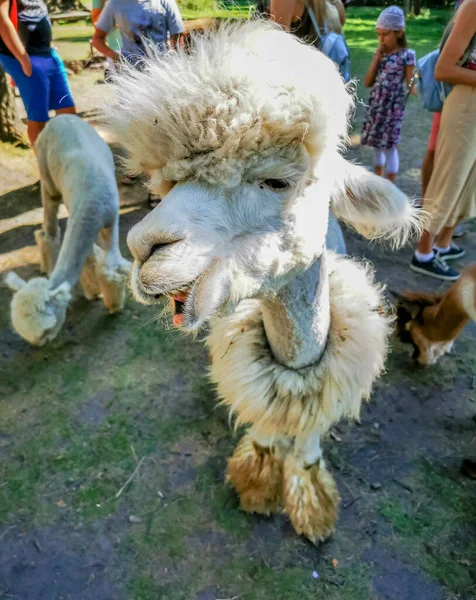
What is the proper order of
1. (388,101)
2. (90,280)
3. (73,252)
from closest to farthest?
(73,252)
(90,280)
(388,101)

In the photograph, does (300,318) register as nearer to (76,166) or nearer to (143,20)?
(76,166)

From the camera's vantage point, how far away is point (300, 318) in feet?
4.44

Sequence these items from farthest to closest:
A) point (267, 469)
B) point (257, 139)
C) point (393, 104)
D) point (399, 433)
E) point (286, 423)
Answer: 1. point (393, 104)
2. point (399, 433)
3. point (267, 469)
4. point (286, 423)
5. point (257, 139)

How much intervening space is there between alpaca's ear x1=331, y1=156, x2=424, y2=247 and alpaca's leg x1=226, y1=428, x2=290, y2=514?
1.06 m

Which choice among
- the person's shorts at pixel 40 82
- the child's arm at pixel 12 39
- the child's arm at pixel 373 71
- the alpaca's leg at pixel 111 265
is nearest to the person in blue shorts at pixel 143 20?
the person's shorts at pixel 40 82

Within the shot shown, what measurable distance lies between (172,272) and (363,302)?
922 millimetres

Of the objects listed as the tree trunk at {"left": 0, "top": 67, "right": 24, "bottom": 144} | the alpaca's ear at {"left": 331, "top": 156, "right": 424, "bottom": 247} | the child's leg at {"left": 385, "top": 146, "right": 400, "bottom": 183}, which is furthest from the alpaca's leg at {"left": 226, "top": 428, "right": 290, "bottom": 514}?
the tree trunk at {"left": 0, "top": 67, "right": 24, "bottom": 144}

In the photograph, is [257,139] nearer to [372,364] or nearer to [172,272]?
[172,272]

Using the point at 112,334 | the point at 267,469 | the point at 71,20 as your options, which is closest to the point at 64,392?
the point at 112,334

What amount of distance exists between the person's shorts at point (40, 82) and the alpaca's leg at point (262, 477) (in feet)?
9.35

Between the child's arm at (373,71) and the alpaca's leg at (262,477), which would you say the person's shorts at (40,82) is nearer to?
the child's arm at (373,71)

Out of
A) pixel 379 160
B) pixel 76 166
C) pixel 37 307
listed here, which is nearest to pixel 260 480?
pixel 37 307

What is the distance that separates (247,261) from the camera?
3.21 feet

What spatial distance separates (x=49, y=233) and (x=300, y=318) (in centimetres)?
234
